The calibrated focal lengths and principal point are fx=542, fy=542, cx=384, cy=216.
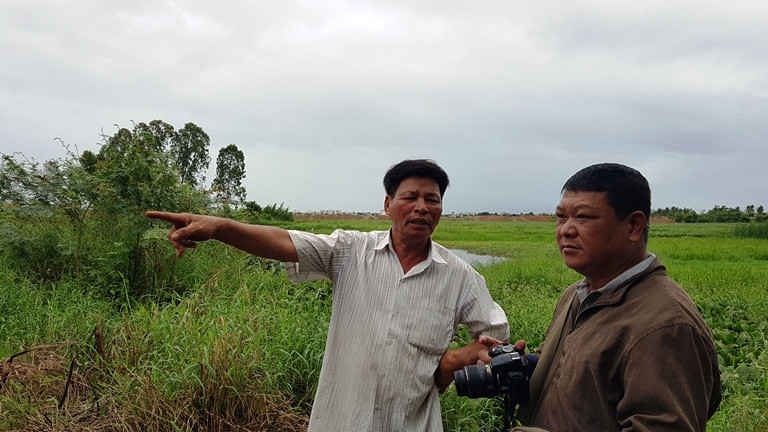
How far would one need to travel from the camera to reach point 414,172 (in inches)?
71.5

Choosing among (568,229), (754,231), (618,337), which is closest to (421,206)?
(568,229)

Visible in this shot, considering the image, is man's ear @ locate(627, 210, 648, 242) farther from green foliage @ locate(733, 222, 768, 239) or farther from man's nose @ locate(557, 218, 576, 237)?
green foliage @ locate(733, 222, 768, 239)

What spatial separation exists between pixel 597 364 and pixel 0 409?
3252 mm

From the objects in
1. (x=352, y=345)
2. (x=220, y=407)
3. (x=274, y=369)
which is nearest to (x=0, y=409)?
(x=220, y=407)

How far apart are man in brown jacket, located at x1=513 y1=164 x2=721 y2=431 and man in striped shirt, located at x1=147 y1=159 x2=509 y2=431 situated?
1.07 ft

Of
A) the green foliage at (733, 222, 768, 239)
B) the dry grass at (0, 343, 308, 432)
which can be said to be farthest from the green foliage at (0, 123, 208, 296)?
the green foliage at (733, 222, 768, 239)

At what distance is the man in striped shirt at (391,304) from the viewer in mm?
1671

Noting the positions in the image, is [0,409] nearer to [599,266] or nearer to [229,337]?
[229,337]

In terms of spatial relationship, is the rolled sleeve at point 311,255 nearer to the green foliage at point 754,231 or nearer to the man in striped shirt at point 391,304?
the man in striped shirt at point 391,304

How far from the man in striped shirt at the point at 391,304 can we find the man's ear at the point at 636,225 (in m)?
0.57

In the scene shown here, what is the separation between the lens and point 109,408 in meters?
3.02

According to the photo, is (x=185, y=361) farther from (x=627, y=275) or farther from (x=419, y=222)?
(x=627, y=275)

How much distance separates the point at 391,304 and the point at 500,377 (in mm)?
406

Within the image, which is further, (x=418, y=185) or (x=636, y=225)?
(x=418, y=185)
